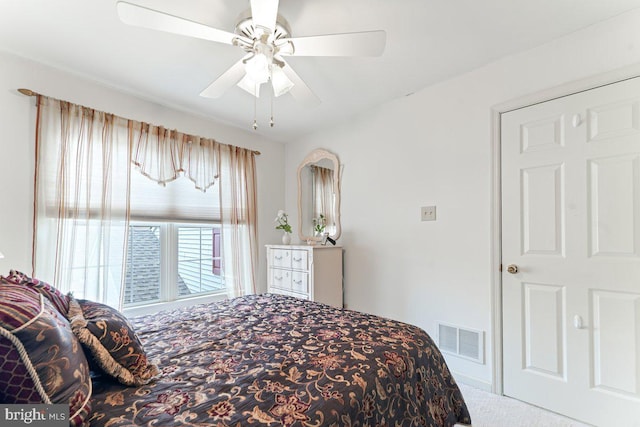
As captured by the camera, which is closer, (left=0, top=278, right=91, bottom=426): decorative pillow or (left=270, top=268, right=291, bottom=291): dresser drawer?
(left=0, top=278, right=91, bottom=426): decorative pillow

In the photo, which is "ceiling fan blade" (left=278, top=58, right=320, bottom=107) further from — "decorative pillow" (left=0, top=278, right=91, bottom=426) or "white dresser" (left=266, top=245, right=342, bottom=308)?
"decorative pillow" (left=0, top=278, right=91, bottom=426)

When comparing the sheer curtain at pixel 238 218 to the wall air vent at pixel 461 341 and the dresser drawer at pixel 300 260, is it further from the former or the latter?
the wall air vent at pixel 461 341

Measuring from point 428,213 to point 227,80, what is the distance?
199 cm

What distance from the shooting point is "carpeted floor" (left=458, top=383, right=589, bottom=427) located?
1874 mm

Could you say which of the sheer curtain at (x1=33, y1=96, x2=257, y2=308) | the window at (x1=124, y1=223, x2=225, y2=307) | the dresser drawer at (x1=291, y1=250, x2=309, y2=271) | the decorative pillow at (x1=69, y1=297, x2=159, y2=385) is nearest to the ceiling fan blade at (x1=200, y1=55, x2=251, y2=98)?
the sheer curtain at (x1=33, y1=96, x2=257, y2=308)

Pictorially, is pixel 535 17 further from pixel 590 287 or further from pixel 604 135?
pixel 590 287

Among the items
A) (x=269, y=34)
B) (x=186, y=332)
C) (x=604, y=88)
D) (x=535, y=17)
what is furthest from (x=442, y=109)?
(x=186, y=332)

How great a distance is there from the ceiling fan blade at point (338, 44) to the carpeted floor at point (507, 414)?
7.91 feet

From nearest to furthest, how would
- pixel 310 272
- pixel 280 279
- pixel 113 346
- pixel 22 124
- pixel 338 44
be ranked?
pixel 113 346
pixel 338 44
pixel 22 124
pixel 310 272
pixel 280 279

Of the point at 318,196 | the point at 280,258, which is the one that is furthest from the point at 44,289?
the point at 318,196

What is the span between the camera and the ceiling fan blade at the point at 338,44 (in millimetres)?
1484

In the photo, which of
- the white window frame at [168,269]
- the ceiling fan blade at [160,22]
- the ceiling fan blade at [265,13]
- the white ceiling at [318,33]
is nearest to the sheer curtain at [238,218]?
the white window frame at [168,269]

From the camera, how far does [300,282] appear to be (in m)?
3.12

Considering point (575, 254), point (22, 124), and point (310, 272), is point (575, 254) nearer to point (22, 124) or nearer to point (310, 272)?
point (310, 272)
